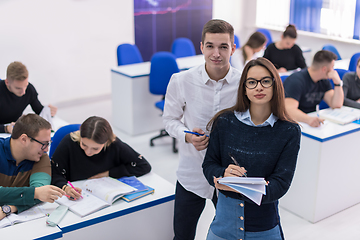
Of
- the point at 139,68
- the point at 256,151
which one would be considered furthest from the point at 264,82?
the point at 139,68

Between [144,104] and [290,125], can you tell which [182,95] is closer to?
[290,125]

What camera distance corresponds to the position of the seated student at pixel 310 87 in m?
3.31

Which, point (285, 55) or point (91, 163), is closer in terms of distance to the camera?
point (91, 163)

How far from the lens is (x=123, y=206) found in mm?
2178

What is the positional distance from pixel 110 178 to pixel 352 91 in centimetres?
264

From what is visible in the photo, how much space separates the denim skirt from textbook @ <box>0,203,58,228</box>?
0.92 metres

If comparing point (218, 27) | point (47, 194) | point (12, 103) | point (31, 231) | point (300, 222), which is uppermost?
point (218, 27)

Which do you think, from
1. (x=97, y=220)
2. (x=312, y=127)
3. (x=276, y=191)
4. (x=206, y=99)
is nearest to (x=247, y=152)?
(x=276, y=191)

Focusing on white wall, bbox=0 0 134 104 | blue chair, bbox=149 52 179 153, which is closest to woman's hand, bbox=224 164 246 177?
blue chair, bbox=149 52 179 153

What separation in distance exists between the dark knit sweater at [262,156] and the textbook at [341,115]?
72.6 inches

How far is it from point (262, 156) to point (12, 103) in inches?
97.5

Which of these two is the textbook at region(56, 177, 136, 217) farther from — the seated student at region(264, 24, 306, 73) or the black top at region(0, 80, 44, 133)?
the seated student at region(264, 24, 306, 73)

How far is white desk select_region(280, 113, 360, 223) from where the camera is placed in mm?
3109

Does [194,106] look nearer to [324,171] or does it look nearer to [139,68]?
[324,171]
